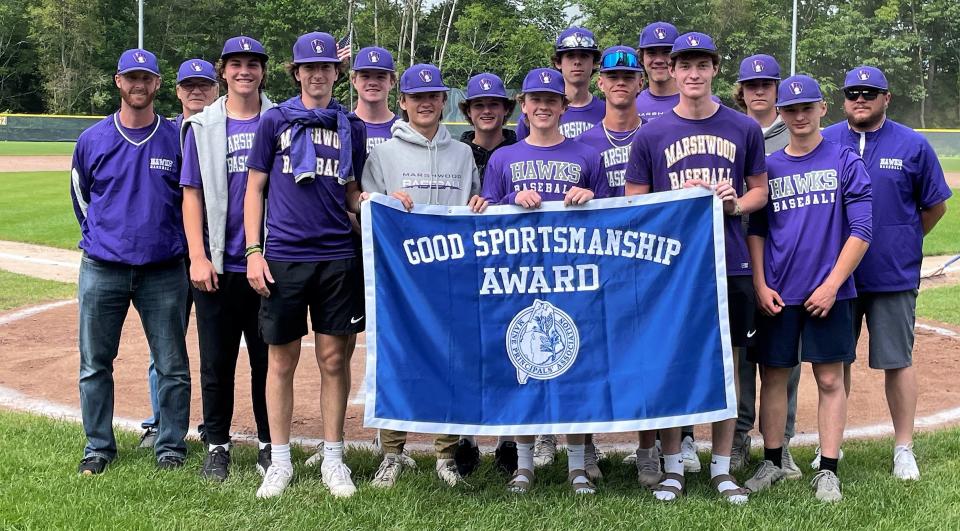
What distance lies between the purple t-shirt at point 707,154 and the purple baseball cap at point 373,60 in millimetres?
1891

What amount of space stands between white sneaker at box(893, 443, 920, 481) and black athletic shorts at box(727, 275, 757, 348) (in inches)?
47.2

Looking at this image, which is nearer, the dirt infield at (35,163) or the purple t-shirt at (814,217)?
the purple t-shirt at (814,217)

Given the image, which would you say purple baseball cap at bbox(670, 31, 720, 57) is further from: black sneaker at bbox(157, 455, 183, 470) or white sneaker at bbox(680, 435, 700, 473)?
black sneaker at bbox(157, 455, 183, 470)

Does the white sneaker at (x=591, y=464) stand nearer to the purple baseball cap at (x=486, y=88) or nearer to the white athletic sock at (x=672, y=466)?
the white athletic sock at (x=672, y=466)

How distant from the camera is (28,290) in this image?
11078mm

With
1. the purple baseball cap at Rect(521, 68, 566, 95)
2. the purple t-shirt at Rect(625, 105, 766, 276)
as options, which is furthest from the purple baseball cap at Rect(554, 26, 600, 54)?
the purple t-shirt at Rect(625, 105, 766, 276)

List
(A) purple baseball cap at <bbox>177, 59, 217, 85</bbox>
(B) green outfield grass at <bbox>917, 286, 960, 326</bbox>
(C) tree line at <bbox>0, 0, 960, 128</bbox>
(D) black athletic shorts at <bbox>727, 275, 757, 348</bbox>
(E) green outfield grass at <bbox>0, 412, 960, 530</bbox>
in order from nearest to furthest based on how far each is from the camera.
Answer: (E) green outfield grass at <bbox>0, 412, 960, 530</bbox> → (D) black athletic shorts at <bbox>727, 275, 757, 348</bbox> → (A) purple baseball cap at <bbox>177, 59, 217, 85</bbox> → (B) green outfield grass at <bbox>917, 286, 960, 326</bbox> → (C) tree line at <bbox>0, 0, 960, 128</bbox>

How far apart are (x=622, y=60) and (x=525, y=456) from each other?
7.43ft

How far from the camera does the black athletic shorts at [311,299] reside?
180 inches

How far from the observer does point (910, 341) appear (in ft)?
16.5

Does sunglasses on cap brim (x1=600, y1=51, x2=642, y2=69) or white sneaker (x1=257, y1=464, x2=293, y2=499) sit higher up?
sunglasses on cap brim (x1=600, y1=51, x2=642, y2=69)

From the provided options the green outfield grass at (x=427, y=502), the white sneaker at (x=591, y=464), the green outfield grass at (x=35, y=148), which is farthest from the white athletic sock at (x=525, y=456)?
the green outfield grass at (x=35, y=148)

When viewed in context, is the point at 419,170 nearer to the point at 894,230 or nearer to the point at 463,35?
the point at 894,230

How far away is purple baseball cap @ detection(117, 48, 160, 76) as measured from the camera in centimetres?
496
